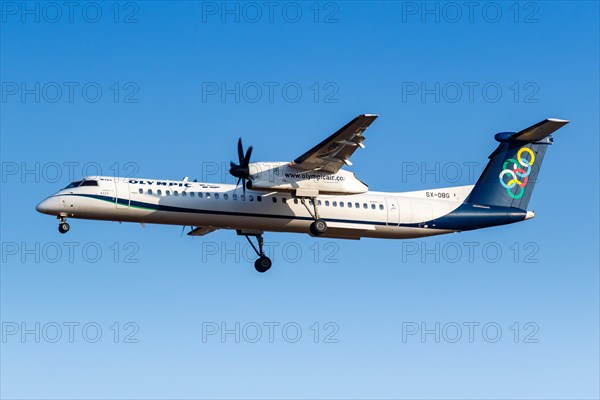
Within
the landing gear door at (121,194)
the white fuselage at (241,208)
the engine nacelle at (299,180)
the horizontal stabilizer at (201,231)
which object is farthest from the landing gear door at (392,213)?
the landing gear door at (121,194)

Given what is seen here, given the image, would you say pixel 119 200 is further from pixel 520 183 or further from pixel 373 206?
pixel 520 183

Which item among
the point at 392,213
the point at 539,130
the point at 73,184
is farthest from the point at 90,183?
the point at 539,130

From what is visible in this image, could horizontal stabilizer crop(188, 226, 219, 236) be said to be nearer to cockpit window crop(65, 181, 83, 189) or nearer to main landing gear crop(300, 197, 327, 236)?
main landing gear crop(300, 197, 327, 236)

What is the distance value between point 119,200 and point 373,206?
28.4 ft

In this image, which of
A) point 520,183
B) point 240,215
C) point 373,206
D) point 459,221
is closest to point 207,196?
point 240,215

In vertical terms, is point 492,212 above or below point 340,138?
below

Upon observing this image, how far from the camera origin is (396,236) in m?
33.3

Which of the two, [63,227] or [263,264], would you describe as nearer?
[63,227]

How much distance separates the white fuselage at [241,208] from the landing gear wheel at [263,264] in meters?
2.43

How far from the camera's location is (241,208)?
3120cm

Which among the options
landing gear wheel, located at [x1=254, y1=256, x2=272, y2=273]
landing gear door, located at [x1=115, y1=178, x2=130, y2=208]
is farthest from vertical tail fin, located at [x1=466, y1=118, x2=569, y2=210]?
landing gear door, located at [x1=115, y1=178, x2=130, y2=208]

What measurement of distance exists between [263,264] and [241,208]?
3.78 meters

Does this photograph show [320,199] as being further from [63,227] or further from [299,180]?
[63,227]

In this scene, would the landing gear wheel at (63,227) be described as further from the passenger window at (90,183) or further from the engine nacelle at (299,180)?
the engine nacelle at (299,180)
